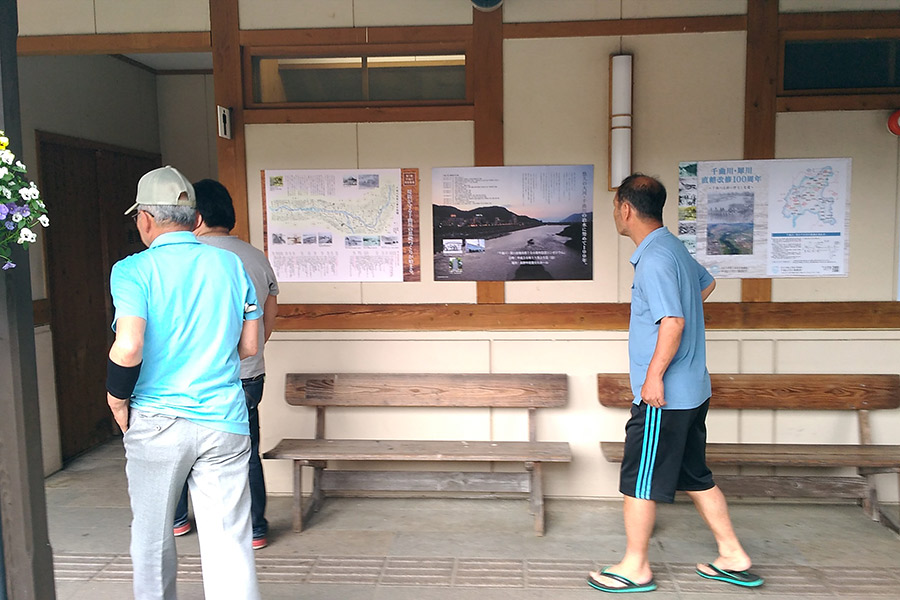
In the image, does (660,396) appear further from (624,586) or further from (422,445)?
(422,445)

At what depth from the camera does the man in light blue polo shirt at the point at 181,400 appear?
2.37 m

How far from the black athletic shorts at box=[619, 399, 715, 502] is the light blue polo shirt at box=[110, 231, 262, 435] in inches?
68.4

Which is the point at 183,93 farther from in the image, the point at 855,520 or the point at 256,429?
the point at 855,520

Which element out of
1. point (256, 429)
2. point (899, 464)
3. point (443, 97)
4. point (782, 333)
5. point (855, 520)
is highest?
point (443, 97)

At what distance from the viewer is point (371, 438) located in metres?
4.60

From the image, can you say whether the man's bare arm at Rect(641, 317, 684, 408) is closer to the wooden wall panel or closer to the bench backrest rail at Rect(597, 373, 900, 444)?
the bench backrest rail at Rect(597, 373, 900, 444)

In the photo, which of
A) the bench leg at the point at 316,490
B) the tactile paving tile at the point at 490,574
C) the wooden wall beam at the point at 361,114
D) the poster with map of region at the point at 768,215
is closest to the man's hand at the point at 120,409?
the tactile paving tile at the point at 490,574

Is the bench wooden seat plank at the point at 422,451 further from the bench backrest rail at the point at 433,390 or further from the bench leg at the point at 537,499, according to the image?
the bench backrest rail at the point at 433,390

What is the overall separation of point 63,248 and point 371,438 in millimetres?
2823

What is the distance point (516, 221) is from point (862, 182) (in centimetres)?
205

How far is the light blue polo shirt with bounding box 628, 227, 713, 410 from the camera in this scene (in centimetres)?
310

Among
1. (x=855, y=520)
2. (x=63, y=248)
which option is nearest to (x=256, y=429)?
(x=63, y=248)

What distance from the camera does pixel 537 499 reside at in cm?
399

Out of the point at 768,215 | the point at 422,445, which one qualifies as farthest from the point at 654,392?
the point at 768,215
